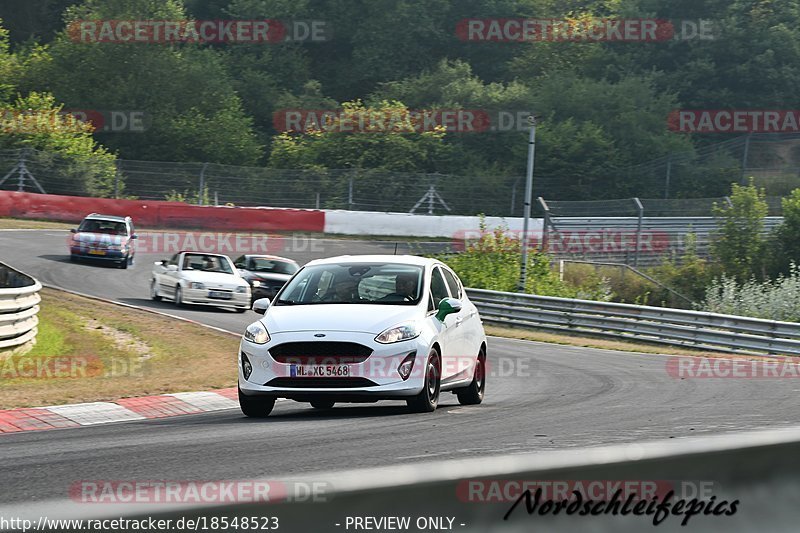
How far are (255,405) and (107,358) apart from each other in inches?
313

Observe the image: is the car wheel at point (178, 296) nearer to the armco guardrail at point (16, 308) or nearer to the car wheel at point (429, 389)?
the armco guardrail at point (16, 308)

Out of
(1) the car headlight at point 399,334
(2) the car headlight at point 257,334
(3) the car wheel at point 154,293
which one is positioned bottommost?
(3) the car wheel at point 154,293

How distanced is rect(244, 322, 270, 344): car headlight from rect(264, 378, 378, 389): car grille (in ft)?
1.41

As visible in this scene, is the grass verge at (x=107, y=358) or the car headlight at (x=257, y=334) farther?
the grass verge at (x=107, y=358)

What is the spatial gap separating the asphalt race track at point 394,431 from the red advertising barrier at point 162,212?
92.3ft

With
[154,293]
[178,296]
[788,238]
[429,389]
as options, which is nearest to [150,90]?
[788,238]

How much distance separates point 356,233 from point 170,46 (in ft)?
88.0

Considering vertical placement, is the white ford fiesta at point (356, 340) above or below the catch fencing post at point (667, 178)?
below

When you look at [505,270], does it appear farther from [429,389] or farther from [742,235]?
[429,389]

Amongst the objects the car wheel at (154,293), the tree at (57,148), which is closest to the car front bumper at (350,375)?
the car wheel at (154,293)

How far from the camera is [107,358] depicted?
17.6 meters

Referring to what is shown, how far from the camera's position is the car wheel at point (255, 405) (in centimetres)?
1019

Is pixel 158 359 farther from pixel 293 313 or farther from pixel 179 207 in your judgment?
pixel 179 207

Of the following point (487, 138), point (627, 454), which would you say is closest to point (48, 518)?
point (627, 454)
